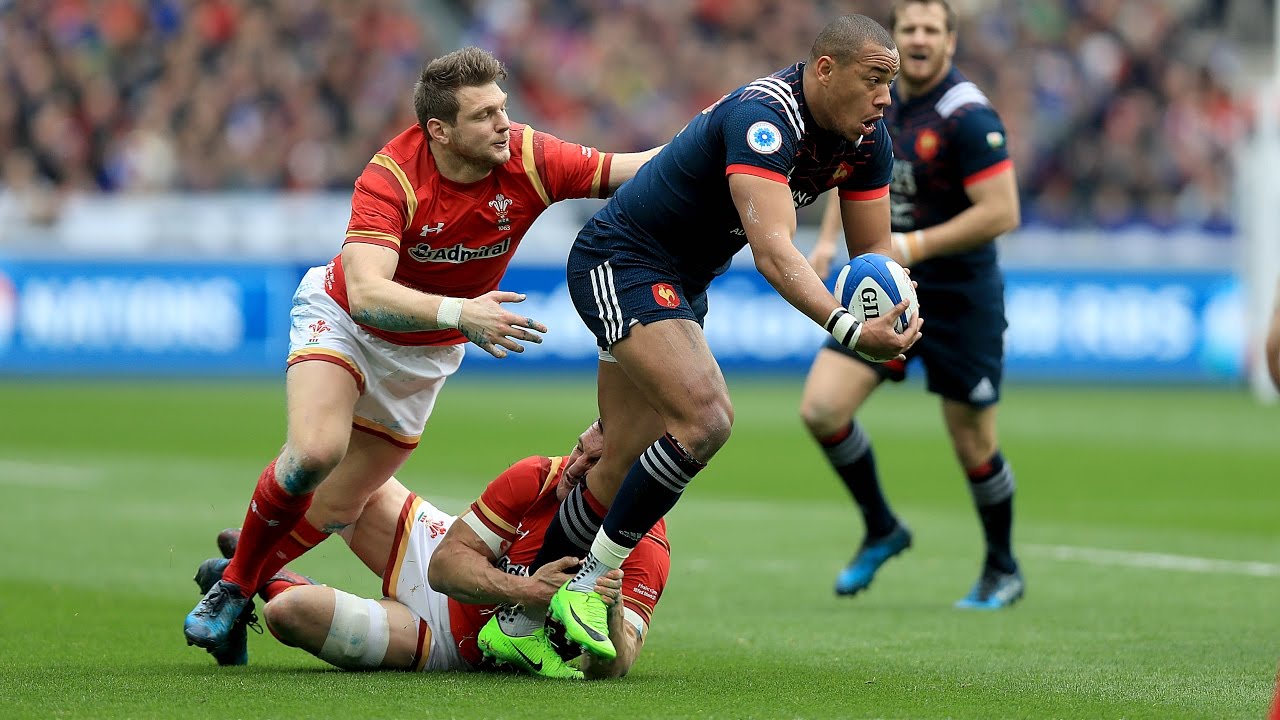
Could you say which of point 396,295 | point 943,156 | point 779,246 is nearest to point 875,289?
point 779,246

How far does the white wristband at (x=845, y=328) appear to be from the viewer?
219 inches

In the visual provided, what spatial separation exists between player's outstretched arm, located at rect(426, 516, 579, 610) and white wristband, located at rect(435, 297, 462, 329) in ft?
2.36

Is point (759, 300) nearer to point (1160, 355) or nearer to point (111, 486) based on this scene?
point (1160, 355)

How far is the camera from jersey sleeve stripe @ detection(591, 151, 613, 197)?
6.75 meters

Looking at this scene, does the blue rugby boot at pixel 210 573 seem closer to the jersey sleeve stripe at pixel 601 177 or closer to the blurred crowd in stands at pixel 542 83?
the jersey sleeve stripe at pixel 601 177

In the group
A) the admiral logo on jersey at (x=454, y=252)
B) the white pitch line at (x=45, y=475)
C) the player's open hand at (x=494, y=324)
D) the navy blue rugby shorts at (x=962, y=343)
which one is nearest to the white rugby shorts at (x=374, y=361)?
the admiral logo on jersey at (x=454, y=252)

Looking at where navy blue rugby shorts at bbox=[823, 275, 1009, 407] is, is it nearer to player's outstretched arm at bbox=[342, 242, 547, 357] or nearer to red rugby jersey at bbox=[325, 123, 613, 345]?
red rugby jersey at bbox=[325, 123, 613, 345]

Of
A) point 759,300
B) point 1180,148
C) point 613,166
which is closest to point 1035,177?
point 1180,148

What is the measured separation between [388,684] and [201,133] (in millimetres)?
18190

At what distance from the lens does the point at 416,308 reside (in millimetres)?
5949

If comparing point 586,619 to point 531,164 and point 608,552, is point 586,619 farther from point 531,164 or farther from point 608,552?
point 531,164

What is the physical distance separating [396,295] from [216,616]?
1269mm

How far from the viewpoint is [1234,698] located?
5.48 m

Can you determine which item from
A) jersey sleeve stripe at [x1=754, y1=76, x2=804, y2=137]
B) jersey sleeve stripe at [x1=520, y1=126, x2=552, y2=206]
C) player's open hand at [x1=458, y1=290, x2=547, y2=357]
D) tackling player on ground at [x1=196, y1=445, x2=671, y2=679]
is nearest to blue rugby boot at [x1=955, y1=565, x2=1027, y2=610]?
tackling player on ground at [x1=196, y1=445, x2=671, y2=679]
